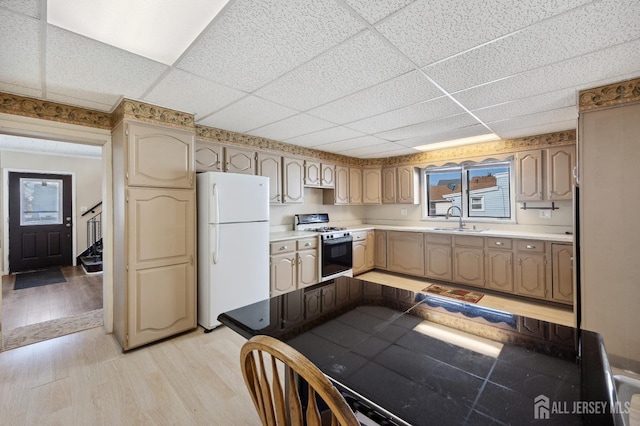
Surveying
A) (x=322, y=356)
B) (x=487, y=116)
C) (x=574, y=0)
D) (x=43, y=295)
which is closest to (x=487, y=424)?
(x=322, y=356)

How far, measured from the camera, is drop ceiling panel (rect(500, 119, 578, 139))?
3211 millimetres

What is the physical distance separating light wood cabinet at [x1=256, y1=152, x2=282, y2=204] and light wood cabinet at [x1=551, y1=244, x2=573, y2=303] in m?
3.60

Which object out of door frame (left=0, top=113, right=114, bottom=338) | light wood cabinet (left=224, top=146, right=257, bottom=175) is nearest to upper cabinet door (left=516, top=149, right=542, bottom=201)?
light wood cabinet (left=224, top=146, right=257, bottom=175)

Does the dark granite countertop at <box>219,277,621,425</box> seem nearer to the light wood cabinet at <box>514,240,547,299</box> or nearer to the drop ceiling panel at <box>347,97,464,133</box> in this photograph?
the drop ceiling panel at <box>347,97,464,133</box>

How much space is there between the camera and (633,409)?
1.74m

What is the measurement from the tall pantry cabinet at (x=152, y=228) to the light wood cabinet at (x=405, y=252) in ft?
10.9

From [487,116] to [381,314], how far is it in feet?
8.81

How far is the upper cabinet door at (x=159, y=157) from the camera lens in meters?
2.51

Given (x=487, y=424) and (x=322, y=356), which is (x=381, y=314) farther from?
(x=487, y=424)

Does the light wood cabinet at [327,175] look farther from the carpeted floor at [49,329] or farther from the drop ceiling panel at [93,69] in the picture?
the carpeted floor at [49,329]

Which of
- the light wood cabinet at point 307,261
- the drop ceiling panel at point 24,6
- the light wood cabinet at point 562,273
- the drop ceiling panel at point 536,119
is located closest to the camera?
the drop ceiling panel at point 24,6

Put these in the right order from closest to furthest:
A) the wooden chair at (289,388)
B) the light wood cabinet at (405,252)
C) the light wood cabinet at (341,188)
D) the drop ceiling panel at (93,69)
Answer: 1. the wooden chair at (289,388)
2. the drop ceiling panel at (93,69)
3. the light wood cabinet at (405,252)
4. the light wood cabinet at (341,188)

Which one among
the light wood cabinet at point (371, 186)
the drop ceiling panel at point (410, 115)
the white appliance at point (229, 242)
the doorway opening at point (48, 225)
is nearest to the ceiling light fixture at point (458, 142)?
the light wood cabinet at point (371, 186)

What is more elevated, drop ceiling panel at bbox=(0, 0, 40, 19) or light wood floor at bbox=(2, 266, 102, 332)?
drop ceiling panel at bbox=(0, 0, 40, 19)
